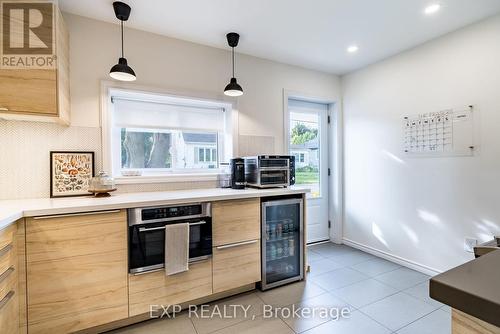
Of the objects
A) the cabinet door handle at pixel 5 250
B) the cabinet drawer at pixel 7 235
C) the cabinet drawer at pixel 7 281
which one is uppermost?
the cabinet drawer at pixel 7 235

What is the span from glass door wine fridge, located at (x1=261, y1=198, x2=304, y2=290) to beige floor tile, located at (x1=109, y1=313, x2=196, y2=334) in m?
0.82

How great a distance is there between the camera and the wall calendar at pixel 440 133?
2.30 metres

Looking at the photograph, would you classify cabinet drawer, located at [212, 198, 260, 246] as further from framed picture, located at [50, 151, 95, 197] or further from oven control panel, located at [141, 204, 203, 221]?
framed picture, located at [50, 151, 95, 197]

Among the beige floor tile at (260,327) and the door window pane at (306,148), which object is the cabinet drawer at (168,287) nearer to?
the beige floor tile at (260,327)

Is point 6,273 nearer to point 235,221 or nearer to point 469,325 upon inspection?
point 235,221

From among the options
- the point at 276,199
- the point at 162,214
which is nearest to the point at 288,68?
the point at 276,199

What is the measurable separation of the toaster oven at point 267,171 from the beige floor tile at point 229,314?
3.42 ft

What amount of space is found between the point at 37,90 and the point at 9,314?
55.5 inches

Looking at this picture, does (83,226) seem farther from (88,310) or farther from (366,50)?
(366,50)

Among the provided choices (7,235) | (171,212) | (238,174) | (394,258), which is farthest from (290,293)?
(7,235)

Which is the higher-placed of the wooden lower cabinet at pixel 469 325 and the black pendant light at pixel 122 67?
the black pendant light at pixel 122 67

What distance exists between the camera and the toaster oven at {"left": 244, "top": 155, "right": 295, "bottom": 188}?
247 cm

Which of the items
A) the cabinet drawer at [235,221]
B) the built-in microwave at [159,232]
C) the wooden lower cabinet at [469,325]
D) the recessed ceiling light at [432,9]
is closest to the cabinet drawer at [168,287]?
the built-in microwave at [159,232]

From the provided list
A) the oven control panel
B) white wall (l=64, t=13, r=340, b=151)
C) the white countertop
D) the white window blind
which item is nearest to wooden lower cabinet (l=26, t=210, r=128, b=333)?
the white countertop
